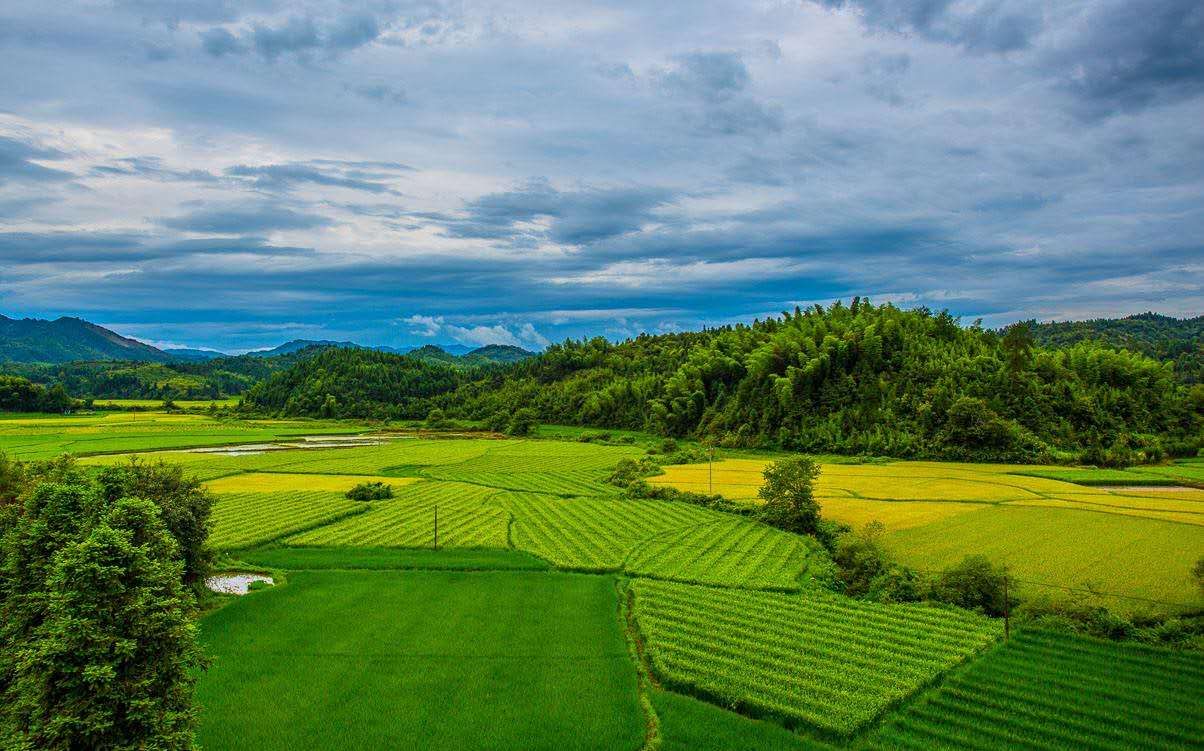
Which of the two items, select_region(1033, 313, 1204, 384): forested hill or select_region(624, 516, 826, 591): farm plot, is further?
select_region(1033, 313, 1204, 384): forested hill

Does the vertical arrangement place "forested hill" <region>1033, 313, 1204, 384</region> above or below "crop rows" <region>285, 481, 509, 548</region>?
above

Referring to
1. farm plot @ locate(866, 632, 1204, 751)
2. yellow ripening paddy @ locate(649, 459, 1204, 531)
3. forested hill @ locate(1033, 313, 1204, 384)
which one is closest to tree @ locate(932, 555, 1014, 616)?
farm plot @ locate(866, 632, 1204, 751)

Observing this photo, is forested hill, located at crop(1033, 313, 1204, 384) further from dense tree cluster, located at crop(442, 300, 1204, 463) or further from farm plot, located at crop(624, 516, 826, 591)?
farm plot, located at crop(624, 516, 826, 591)

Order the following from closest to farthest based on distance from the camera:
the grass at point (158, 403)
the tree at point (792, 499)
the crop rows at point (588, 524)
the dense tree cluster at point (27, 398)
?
the crop rows at point (588, 524)
the tree at point (792, 499)
the dense tree cluster at point (27, 398)
the grass at point (158, 403)

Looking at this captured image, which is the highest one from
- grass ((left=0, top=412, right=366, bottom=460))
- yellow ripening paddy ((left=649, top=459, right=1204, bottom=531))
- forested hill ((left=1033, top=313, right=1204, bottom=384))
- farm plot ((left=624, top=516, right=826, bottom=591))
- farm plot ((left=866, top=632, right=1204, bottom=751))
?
forested hill ((left=1033, top=313, right=1204, bottom=384))

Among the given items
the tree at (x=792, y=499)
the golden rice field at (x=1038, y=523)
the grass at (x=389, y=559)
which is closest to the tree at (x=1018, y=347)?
the golden rice field at (x=1038, y=523)

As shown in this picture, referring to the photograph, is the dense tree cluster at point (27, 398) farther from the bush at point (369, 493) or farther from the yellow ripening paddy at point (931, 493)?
the yellow ripening paddy at point (931, 493)
